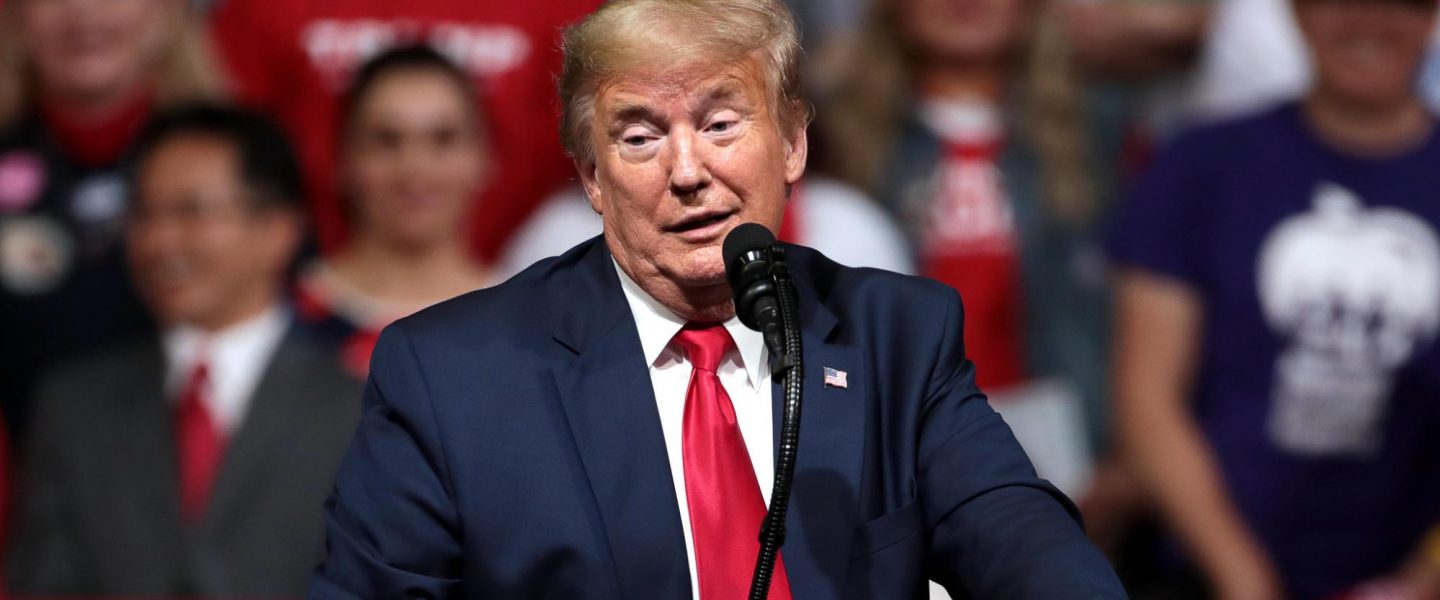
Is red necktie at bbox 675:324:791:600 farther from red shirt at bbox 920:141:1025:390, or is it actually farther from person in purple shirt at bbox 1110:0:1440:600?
red shirt at bbox 920:141:1025:390

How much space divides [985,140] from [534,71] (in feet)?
3.13

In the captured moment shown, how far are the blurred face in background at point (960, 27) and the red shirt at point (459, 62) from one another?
0.68 meters

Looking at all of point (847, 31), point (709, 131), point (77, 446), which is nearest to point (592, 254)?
point (709, 131)

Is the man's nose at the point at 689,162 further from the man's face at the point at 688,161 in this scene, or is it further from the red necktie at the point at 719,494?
the red necktie at the point at 719,494

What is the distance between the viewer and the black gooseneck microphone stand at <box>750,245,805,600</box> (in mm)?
1549

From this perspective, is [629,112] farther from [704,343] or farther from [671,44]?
[704,343]

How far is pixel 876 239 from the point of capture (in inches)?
149

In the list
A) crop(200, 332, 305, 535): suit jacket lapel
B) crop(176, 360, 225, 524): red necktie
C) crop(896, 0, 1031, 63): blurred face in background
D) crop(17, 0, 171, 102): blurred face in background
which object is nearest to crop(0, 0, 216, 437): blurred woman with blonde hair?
crop(17, 0, 171, 102): blurred face in background

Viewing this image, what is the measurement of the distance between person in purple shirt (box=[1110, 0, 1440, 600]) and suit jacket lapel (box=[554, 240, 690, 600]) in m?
1.98

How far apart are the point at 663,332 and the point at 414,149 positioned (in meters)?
2.15

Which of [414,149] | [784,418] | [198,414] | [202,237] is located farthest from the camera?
[414,149]

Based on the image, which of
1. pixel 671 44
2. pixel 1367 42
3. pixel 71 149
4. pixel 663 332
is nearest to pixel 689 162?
pixel 671 44

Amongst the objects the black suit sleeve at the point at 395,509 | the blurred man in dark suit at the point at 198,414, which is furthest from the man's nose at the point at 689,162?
the blurred man in dark suit at the point at 198,414

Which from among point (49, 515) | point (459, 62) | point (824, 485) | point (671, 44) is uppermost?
point (671, 44)
